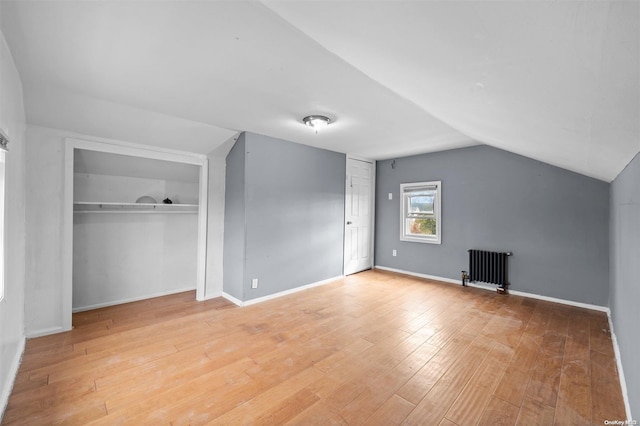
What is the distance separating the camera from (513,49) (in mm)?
915

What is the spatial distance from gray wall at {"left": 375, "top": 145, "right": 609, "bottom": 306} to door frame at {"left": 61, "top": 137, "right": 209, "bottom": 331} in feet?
11.8

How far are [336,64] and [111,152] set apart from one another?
9.15ft

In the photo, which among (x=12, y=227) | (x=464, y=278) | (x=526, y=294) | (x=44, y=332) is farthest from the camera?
(x=464, y=278)

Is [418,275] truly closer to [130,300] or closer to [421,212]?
[421,212]

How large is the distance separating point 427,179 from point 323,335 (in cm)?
347

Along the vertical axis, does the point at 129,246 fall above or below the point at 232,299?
above

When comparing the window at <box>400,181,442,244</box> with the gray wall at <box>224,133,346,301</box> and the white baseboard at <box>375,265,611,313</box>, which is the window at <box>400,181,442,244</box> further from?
the gray wall at <box>224,133,346,301</box>

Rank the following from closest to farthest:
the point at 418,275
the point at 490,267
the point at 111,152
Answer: the point at 111,152 → the point at 490,267 → the point at 418,275

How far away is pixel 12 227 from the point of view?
1.98 metres

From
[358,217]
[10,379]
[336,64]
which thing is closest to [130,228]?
[10,379]

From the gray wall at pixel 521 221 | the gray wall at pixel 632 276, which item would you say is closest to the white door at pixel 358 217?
the gray wall at pixel 521 221

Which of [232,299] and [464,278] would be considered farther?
[464,278]

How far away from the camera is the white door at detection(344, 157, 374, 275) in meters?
5.10

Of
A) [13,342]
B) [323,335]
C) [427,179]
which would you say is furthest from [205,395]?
[427,179]
